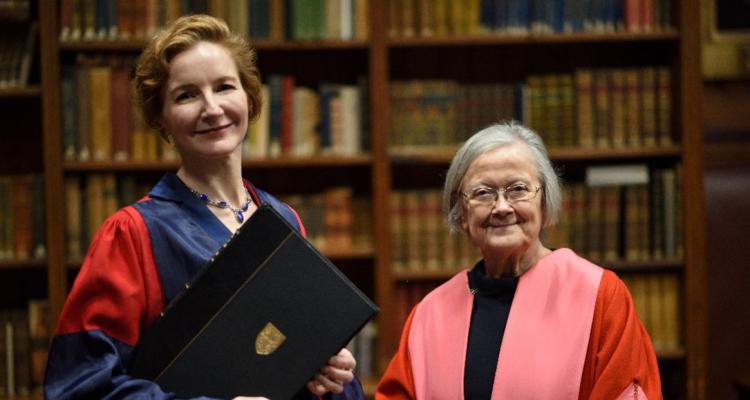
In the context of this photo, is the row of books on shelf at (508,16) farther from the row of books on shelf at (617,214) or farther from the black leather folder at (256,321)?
the black leather folder at (256,321)

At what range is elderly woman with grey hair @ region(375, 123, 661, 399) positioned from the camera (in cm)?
185

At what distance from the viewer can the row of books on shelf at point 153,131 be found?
3439mm

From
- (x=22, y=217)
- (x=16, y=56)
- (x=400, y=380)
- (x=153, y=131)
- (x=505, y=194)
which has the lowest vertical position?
(x=400, y=380)

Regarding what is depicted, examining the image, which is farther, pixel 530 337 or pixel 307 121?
pixel 307 121

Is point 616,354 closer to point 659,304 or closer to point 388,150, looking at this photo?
point 388,150

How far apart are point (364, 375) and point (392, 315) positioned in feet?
0.80

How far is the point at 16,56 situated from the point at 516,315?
2347 mm

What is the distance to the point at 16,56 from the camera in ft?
11.5

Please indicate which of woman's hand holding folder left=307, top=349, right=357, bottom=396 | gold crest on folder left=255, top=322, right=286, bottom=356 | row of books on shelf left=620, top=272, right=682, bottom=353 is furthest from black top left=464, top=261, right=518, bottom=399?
row of books on shelf left=620, top=272, right=682, bottom=353

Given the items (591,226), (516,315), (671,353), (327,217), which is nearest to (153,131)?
(327,217)

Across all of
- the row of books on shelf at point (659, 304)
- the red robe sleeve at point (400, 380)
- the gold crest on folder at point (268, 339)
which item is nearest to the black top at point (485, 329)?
the red robe sleeve at point (400, 380)

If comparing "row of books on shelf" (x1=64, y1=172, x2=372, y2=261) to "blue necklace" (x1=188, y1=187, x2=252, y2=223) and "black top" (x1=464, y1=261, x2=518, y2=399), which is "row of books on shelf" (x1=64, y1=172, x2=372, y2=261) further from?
"blue necklace" (x1=188, y1=187, x2=252, y2=223)

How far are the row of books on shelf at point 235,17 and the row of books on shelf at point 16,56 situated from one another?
Answer: 6.3 inches

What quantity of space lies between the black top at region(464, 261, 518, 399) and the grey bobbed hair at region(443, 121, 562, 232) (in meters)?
0.14
